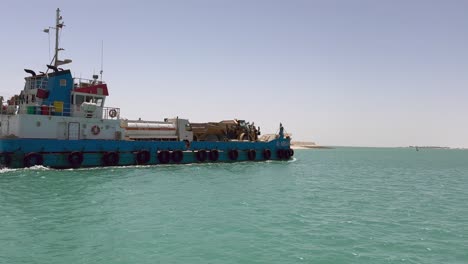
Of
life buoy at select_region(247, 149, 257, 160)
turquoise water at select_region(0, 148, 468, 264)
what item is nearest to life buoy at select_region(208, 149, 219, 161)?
life buoy at select_region(247, 149, 257, 160)

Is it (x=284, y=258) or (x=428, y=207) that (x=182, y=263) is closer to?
(x=284, y=258)

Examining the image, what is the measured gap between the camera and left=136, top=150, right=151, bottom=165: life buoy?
28.9m

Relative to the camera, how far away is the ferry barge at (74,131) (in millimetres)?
24578

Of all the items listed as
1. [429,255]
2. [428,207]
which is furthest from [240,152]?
[429,255]

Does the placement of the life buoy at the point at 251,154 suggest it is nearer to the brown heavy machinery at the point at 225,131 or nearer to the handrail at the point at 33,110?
the brown heavy machinery at the point at 225,131

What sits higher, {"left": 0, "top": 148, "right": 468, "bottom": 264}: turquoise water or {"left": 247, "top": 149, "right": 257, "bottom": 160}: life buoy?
{"left": 247, "top": 149, "right": 257, "bottom": 160}: life buoy

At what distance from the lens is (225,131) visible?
39.4 meters

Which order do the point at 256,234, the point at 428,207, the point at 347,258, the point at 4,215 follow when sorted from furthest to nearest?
1. the point at 428,207
2. the point at 4,215
3. the point at 256,234
4. the point at 347,258

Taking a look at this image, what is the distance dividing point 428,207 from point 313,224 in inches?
260

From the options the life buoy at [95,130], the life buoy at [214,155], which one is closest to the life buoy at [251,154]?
the life buoy at [214,155]

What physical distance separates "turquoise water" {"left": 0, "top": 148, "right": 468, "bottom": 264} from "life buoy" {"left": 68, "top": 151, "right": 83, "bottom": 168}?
6.70m

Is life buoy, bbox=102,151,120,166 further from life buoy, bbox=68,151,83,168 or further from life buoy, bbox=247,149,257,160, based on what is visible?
life buoy, bbox=247,149,257,160

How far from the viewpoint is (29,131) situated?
24.8 meters

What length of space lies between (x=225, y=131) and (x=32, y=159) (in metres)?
19.6
